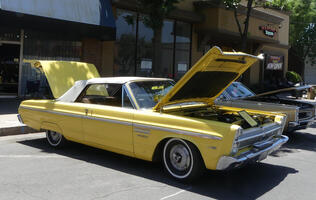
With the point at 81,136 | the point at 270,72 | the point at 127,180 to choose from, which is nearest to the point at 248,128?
the point at 127,180

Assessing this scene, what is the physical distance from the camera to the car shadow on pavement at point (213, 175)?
4.66 meters

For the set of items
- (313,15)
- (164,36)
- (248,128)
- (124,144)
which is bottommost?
(124,144)

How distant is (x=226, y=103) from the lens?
8633 millimetres

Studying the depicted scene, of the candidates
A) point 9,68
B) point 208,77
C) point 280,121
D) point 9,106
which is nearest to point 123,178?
point 208,77

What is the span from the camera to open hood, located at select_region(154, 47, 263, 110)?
194 inches

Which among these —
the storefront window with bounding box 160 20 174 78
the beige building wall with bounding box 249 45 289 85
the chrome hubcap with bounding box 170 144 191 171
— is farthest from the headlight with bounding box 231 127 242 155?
the beige building wall with bounding box 249 45 289 85

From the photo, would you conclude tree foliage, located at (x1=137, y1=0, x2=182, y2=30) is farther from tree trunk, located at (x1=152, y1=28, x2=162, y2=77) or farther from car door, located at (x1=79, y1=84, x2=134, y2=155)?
car door, located at (x1=79, y1=84, x2=134, y2=155)

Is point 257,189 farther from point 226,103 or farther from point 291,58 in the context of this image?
point 291,58

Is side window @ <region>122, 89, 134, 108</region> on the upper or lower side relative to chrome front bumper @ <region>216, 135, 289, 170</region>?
upper

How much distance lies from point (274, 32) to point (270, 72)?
4.18 m

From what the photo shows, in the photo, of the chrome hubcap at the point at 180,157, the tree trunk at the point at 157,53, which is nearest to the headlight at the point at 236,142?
the chrome hubcap at the point at 180,157

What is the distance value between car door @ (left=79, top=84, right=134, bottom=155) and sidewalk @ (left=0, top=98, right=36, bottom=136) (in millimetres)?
2897

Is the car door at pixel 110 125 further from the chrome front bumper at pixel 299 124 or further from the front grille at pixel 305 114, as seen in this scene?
the front grille at pixel 305 114

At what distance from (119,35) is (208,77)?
35.9 ft
